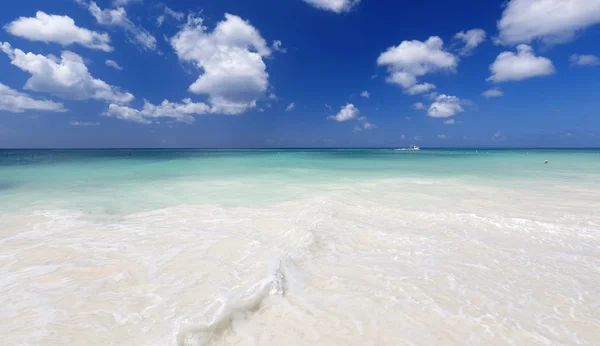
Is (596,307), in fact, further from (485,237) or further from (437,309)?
(485,237)

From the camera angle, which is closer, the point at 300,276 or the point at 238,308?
the point at 238,308

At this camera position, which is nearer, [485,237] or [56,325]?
[56,325]

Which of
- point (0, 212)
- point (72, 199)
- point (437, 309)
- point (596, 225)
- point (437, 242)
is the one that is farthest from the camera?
point (72, 199)

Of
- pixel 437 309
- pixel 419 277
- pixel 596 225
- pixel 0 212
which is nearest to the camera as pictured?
pixel 437 309

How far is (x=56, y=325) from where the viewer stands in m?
2.83

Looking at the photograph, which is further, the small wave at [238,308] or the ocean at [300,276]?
the ocean at [300,276]

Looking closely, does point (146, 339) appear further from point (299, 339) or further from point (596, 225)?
point (596, 225)

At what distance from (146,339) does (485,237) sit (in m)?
6.07

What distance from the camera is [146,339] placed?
104 inches

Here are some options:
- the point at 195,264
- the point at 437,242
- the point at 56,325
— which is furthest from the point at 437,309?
the point at 56,325

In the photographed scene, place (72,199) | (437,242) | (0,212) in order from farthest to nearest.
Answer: (72,199) → (0,212) → (437,242)

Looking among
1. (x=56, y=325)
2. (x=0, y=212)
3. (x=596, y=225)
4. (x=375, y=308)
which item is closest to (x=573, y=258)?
(x=596, y=225)

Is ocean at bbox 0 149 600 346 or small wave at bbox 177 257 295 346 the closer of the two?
small wave at bbox 177 257 295 346

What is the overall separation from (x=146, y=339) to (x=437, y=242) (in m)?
4.95
